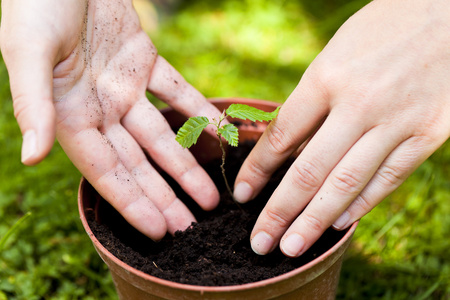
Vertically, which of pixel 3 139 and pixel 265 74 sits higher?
pixel 265 74

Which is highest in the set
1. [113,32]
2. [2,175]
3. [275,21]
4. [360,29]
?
[360,29]

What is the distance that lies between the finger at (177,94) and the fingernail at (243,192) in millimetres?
327

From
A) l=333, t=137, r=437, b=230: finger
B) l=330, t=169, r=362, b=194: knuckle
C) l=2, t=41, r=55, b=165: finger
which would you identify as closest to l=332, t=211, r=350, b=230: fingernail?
l=333, t=137, r=437, b=230: finger

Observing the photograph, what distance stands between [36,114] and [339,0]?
3423 mm

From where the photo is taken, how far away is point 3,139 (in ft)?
8.77

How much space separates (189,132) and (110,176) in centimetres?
34

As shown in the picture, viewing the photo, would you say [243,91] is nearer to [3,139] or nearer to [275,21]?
[275,21]

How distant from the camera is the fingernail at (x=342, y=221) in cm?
147

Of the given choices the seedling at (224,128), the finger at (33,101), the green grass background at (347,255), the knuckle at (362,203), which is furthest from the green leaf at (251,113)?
the green grass background at (347,255)

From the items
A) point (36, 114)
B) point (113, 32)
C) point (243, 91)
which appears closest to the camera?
point (36, 114)

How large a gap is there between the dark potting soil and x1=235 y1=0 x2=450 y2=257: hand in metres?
0.15

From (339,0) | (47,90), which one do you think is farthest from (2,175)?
(339,0)

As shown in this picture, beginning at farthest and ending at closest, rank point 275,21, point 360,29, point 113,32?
1. point 275,21
2. point 113,32
3. point 360,29

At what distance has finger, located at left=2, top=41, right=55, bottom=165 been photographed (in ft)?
3.73
